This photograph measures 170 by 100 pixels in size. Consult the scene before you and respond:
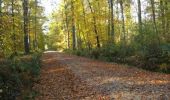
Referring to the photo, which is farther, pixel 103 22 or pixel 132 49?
pixel 103 22

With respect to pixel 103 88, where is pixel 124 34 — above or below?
above

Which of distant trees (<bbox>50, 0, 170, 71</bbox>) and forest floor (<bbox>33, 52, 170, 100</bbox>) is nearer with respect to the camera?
forest floor (<bbox>33, 52, 170, 100</bbox>)

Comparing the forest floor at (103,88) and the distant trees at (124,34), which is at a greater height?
the distant trees at (124,34)

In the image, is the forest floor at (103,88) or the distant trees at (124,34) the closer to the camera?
the forest floor at (103,88)

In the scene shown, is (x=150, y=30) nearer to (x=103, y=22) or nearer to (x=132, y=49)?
(x=132, y=49)

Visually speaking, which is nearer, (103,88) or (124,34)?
(103,88)

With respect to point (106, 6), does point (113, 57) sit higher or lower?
lower

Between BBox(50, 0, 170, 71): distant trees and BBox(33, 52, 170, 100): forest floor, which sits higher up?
BBox(50, 0, 170, 71): distant trees

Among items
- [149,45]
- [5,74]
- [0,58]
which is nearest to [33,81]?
[0,58]

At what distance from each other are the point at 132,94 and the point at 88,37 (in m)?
27.5

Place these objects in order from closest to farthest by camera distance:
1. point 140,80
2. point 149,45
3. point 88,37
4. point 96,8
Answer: point 140,80 < point 149,45 < point 96,8 < point 88,37

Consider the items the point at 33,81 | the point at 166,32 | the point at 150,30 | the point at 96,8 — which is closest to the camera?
the point at 33,81

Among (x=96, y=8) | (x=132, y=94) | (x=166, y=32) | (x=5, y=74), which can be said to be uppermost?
(x=96, y=8)

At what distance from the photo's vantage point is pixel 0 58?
1452cm
